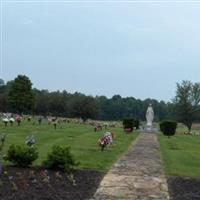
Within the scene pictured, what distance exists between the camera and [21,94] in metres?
70.6

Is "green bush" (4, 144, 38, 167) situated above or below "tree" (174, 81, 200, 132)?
below

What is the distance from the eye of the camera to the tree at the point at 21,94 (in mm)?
70500

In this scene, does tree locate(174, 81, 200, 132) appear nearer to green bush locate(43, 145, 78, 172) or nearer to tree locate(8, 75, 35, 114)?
tree locate(8, 75, 35, 114)

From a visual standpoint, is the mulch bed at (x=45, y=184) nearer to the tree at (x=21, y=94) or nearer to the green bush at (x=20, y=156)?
the green bush at (x=20, y=156)

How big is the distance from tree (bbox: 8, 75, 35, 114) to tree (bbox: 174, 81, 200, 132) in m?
22.1

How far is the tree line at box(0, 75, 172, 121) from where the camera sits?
7125 cm

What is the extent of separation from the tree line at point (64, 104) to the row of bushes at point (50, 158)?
58.2m

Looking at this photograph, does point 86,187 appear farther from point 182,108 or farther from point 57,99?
point 57,99

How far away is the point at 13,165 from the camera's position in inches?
504

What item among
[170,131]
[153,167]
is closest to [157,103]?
[170,131]

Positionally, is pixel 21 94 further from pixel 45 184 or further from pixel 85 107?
pixel 45 184

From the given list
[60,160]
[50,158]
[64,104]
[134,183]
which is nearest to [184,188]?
[134,183]

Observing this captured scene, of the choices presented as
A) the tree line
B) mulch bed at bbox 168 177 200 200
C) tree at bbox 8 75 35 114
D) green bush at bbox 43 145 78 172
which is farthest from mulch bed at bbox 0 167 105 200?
the tree line

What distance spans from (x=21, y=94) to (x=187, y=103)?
2498 cm
